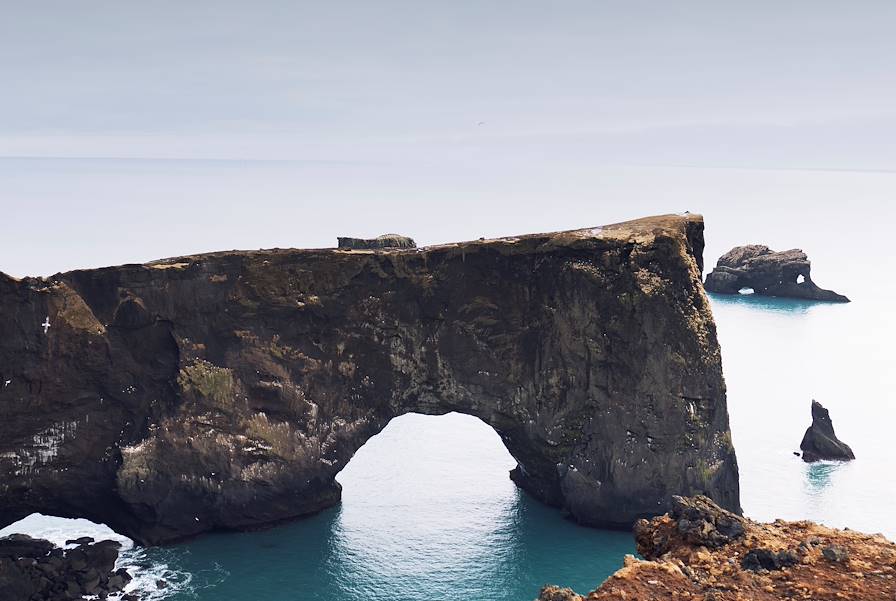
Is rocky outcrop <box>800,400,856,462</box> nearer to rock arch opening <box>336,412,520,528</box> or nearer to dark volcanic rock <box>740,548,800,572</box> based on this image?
rock arch opening <box>336,412,520,528</box>

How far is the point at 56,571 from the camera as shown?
232 feet

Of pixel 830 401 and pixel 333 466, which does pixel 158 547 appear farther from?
pixel 830 401

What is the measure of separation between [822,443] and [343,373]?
159ft

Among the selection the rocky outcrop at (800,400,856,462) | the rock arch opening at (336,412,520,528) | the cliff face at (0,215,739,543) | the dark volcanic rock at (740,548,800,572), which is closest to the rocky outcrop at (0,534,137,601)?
the cliff face at (0,215,739,543)

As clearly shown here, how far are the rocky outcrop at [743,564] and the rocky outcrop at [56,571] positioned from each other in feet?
151

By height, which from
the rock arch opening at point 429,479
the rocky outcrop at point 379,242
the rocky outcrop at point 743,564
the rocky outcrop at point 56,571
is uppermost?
the rocky outcrop at point 379,242

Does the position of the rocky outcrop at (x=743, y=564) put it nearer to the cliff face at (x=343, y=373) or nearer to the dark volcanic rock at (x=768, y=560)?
the dark volcanic rock at (x=768, y=560)

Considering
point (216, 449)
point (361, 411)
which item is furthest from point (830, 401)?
point (216, 449)

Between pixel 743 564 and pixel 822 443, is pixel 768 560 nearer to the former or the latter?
pixel 743 564

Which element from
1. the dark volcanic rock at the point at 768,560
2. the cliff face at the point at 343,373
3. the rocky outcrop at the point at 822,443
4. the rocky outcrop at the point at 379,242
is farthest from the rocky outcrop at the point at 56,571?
the rocky outcrop at the point at 822,443

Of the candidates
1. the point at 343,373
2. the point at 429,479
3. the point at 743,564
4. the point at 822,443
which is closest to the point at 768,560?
the point at 743,564

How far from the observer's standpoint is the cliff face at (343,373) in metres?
79.2

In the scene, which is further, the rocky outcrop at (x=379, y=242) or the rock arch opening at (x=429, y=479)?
the rocky outcrop at (x=379, y=242)

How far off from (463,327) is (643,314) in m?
14.8
